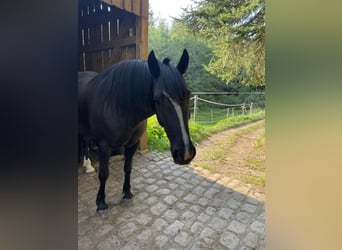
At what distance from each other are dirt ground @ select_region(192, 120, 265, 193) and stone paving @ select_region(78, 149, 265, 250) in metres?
0.10

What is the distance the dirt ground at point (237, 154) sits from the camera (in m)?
1.42

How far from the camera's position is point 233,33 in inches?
56.9

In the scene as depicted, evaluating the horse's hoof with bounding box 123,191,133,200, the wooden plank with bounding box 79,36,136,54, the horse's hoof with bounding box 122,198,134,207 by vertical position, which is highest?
the wooden plank with bounding box 79,36,136,54

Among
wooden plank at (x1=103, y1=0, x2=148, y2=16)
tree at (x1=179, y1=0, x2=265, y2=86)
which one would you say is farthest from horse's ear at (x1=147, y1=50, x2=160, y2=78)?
wooden plank at (x1=103, y1=0, x2=148, y2=16)

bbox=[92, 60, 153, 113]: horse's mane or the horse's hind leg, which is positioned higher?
bbox=[92, 60, 153, 113]: horse's mane

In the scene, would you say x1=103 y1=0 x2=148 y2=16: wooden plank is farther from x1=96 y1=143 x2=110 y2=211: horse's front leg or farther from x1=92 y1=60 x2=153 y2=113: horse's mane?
x1=96 y1=143 x2=110 y2=211: horse's front leg

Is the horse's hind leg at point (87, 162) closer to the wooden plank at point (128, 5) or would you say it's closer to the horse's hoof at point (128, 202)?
the horse's hoof at point (128, 202)

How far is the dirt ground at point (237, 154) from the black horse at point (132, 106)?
2.11 feet

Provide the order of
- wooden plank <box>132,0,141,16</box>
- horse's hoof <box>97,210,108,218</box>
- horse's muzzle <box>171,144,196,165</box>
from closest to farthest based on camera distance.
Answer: horse's muzzle <box>171,144,196,165</box>, horse's hoof <box>97,210,108,218</box>, wooden plank <box>132,0,141,16</box>

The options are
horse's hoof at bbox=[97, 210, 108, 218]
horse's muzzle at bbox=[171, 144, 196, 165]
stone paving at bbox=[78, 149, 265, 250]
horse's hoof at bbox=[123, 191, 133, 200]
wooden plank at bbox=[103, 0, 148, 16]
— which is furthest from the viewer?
wooden plank at bbox=[103, 0, 148, 16]

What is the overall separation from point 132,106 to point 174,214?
1.68ft

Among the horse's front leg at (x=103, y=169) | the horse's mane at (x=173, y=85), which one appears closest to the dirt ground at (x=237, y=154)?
the horse's front leg at (x=103, y=169)

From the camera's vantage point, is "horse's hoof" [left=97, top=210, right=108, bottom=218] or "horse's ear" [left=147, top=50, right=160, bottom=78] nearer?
"horse's ear" [left=147, top=50, right=160, bottom=78]

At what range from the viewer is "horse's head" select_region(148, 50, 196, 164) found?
2.35 feet
